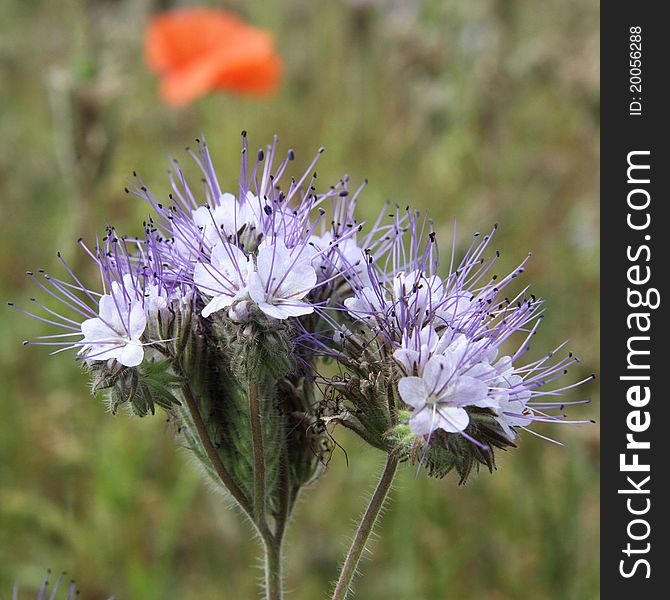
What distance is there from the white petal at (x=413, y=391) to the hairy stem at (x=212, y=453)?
523 mm

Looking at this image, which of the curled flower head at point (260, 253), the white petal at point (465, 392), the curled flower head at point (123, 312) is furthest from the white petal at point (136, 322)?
the white petal at point (465, 392)

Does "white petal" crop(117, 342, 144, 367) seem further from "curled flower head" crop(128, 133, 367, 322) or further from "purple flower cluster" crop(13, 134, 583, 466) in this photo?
"curled flower head" crop(128, 133, 367, 322)

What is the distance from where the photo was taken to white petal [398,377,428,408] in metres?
1.87

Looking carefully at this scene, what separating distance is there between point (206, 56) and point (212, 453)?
11.9ft

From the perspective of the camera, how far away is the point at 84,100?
13.4 ft

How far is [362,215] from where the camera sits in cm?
562

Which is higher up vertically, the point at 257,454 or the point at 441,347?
the point at 441,347

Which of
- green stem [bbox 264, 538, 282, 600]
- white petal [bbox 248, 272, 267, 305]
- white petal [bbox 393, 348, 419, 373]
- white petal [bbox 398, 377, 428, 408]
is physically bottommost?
green stem [bbox 264, 538, 282, 600]

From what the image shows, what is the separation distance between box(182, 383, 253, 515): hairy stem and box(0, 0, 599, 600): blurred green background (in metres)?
0.53

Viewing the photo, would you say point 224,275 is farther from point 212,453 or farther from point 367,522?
point 367,522

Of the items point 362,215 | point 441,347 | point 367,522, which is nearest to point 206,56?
point 362,215

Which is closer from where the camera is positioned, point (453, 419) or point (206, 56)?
point (453, 419)

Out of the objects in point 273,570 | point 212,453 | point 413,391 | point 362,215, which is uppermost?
point 362,215

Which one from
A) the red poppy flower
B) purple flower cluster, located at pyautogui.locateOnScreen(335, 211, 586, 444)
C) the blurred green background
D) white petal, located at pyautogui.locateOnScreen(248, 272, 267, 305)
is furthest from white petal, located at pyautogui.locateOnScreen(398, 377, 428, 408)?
the red poppy flower
